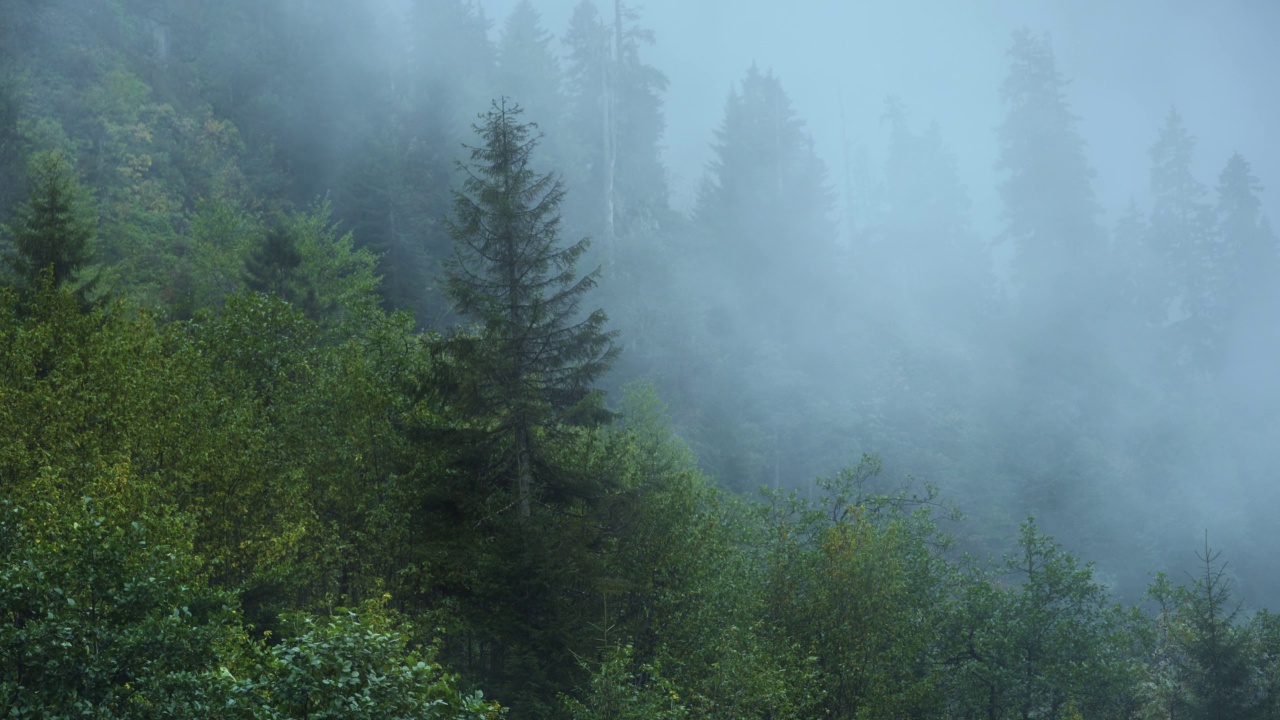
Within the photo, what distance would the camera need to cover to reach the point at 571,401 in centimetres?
2375

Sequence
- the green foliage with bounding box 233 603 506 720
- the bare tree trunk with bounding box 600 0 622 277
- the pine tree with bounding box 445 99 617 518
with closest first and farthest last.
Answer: the green foliage with bounding box 233 603 506 720, the pine tree with bounding box 445 99 617 518, the bare tree trunk with bounding box 600 0 622 277

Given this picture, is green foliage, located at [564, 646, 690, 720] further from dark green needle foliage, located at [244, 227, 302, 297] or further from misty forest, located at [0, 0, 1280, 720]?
dark green needle foliage, located at [244, 227, 302, 297]

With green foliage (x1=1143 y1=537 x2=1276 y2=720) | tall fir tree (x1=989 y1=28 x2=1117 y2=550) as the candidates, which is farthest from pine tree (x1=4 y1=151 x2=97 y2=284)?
tall fir tree (x1=989 y1=28 x2=1117 y2=550)

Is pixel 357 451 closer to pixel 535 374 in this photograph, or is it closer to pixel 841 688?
pixel 535 374

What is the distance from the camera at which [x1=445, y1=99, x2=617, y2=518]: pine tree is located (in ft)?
74.6

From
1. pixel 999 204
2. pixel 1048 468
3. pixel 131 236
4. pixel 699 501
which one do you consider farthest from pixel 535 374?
pixel 999 204

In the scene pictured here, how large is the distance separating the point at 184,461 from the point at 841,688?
17.5 m

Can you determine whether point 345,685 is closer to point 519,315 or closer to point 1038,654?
point 519,315

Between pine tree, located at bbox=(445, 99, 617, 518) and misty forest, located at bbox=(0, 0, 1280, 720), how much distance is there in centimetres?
12

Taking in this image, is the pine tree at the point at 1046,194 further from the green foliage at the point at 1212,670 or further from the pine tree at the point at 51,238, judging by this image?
the pine tree at the point at 51,238

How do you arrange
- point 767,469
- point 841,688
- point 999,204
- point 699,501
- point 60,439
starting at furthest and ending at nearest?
point 999,204
point 767,469
point 699,501
point 841,688
point 60,439

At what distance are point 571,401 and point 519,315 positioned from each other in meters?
2.59

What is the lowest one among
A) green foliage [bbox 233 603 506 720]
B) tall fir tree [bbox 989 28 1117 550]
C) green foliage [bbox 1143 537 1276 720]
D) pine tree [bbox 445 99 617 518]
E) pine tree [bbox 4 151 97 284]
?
green foliage [bbox 233 603 506 720]

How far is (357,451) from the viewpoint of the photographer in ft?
79.9
